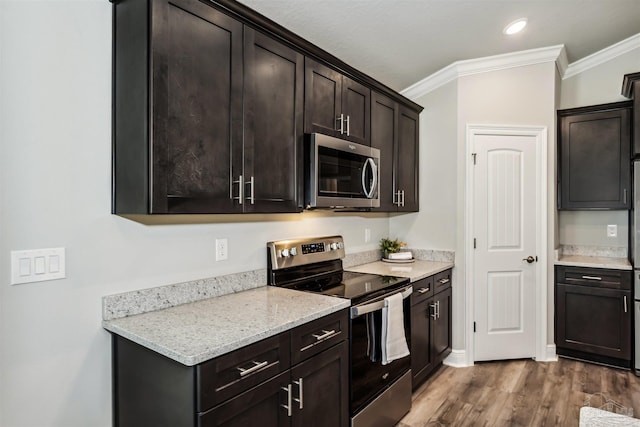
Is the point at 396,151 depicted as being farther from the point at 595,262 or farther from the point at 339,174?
the point at 595,262

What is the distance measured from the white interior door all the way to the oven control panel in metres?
1.32

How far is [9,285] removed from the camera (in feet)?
4.57

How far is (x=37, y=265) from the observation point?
145 centimetres

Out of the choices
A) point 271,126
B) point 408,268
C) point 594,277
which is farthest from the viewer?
point 594,277

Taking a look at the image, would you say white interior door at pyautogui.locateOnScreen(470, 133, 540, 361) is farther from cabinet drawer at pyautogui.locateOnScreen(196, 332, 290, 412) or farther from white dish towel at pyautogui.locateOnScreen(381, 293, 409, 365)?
cabinet drawer at pyautogui.locateOnScreen(196, 332, 290, 412)

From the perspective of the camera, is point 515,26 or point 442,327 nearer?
point 515,26

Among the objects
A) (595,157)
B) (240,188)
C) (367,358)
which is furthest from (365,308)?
(595,157)

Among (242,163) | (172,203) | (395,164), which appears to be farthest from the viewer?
(395,164)

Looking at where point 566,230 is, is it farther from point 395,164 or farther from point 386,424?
point 386,424

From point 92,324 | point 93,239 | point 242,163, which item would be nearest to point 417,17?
point 242,163

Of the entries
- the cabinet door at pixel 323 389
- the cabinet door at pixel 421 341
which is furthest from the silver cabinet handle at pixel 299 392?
the cabinet door at pixel 421 341

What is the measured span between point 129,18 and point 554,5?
2699 mm

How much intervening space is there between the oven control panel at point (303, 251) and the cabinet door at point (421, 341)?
0.65 m

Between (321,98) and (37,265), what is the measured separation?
1.63m
